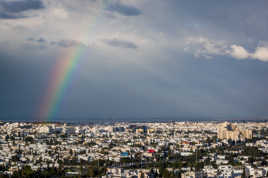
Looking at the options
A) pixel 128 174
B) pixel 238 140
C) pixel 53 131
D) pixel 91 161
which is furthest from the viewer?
pixel 53 131

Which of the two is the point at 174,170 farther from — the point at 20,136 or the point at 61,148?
the point at 20,136

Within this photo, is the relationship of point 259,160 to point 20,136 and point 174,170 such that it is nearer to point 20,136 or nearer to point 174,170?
point 174,170

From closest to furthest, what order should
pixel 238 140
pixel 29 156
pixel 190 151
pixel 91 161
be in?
pixel 91 161
pixel 29 156
pixel 190 151
pixel 238 140

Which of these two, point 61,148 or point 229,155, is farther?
point 61,148

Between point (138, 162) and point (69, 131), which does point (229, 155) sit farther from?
point (69, 131)

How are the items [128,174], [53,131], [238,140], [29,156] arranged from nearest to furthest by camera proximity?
[128,174], [29,156], [238,140], [53,131]

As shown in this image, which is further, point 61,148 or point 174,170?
point 61,148

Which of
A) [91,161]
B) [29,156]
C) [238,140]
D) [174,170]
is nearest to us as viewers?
[174,170]

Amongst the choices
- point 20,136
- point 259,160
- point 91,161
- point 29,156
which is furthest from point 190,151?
point 20,136

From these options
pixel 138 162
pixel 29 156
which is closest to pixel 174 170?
pixel 138 162
